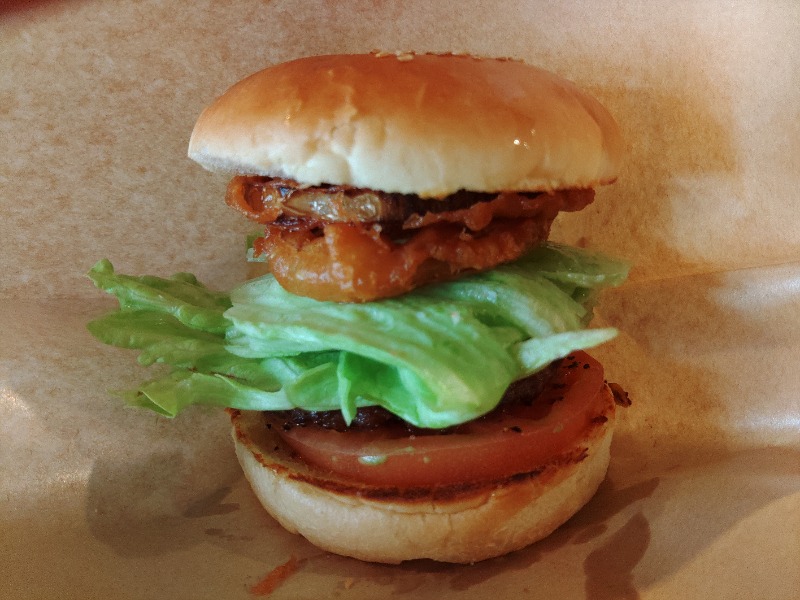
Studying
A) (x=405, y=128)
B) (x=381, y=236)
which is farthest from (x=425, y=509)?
(x=405, y=128)

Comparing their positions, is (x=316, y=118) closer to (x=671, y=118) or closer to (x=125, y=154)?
(x=125, y=154)

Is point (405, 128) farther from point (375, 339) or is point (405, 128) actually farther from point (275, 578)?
point (275, 578)

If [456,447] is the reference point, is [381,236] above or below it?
above

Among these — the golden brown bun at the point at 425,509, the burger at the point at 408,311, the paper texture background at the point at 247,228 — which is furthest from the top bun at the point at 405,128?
the paper texture background at the point at 247,228

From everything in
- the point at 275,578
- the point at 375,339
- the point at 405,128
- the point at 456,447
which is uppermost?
the point at 405,128

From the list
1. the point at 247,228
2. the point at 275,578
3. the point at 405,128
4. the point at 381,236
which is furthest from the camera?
the point at 247,228

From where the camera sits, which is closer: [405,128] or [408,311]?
[405,128]
